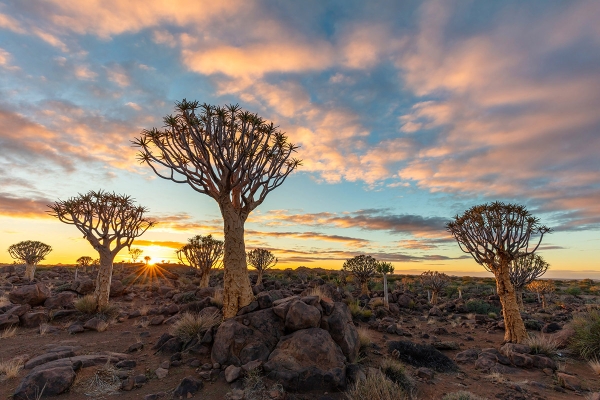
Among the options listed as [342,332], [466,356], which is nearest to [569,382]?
[466,356]

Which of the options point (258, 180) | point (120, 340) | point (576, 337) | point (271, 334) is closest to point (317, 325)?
point (271, 334)

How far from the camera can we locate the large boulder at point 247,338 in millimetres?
8266

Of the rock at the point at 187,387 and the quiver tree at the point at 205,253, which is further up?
the quiver tree at the point at 205,253

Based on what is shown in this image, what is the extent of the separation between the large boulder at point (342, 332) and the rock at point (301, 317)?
0.43 metres

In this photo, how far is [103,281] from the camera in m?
16.1

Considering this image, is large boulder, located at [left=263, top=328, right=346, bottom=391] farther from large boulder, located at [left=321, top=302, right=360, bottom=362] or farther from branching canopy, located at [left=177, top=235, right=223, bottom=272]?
branching canopy, located at [left=177, top=235, right=223, bottom=272]

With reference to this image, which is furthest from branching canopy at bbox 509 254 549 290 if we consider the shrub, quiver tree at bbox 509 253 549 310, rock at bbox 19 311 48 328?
rock at bbox 19 311 48 328

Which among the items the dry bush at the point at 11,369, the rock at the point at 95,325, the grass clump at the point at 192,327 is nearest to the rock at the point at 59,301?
the rock at the point at 95,325

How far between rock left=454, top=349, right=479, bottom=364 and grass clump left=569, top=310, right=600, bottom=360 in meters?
4.24

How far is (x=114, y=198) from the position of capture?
17578mm

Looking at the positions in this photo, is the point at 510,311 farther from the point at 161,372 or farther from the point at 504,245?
the point at 161,372

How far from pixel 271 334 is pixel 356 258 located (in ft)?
69.9

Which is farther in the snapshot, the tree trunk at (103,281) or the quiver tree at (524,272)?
the quiver tree at (524,272)

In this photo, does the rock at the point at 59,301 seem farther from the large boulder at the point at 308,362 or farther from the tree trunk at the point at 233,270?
the large boulder at the point at 308,362
